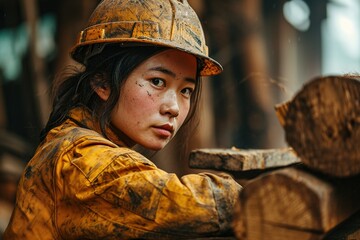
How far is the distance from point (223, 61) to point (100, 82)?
4857 millimetres

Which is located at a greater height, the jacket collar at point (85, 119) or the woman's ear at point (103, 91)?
the woman's ear at point (103, 91)

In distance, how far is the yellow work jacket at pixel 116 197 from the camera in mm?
1732

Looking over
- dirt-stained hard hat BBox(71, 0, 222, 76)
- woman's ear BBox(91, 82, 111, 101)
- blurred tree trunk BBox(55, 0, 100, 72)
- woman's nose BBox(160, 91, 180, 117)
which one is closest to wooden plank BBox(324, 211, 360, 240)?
woman's nose BBox(160, 91, 180, 117)

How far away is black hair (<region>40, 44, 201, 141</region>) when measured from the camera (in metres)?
2.33

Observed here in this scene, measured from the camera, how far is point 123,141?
96.5 inches

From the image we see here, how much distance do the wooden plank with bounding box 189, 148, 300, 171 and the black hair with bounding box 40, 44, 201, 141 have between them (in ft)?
1.40

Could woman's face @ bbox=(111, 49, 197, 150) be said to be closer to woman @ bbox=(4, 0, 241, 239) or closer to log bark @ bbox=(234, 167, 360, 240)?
woman @ bbox=(4, 0, 241, 239)

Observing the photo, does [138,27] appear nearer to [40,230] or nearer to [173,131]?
[173,131]

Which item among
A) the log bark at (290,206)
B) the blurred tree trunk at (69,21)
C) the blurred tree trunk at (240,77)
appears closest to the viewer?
the log bark at (290,206)

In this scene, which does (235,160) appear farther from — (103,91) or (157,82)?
(103,91)

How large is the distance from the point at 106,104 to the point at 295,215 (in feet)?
3.72

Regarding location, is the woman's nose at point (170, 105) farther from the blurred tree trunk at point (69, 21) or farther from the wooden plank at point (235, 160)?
the blurred tree trunk at point (69, 21)

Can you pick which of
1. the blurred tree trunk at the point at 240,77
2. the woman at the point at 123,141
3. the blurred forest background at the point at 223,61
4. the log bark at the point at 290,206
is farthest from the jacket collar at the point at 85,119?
the blurred tree trunk at the point at 240,77

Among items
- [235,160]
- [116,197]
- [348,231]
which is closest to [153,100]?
[235,160]
